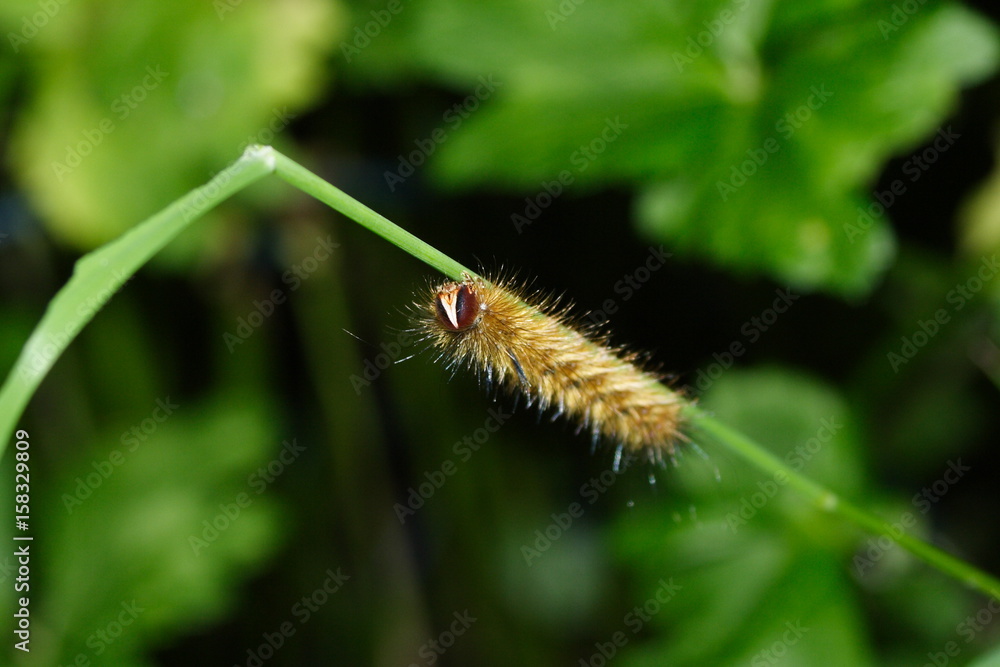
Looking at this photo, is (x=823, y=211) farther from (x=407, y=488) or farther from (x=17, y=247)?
(x=17, y=247)

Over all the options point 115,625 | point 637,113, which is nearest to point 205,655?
point 115,625
